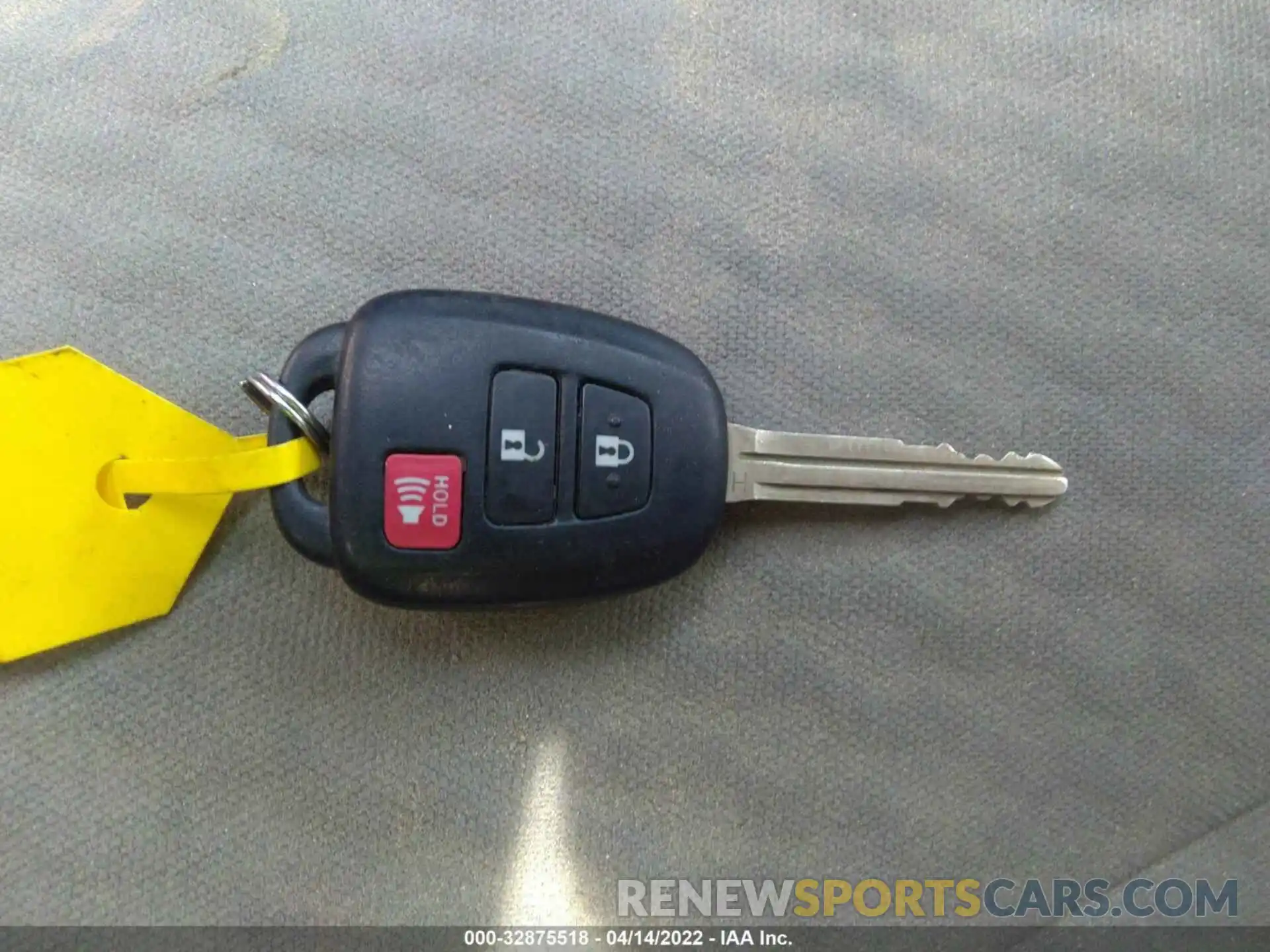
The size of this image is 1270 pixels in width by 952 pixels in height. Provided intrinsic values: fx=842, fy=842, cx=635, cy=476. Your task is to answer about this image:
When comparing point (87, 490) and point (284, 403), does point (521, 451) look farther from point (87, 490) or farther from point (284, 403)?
point (87, 490)

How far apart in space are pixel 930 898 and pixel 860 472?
1.01 ft

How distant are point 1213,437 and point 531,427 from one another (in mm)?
512

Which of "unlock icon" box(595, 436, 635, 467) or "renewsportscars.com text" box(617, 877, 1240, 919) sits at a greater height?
"unlock icon" box(595, 436, 635, 467)

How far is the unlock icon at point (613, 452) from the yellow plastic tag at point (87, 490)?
169mm

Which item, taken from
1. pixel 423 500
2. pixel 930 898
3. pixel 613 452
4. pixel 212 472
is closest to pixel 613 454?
pixel 613 452

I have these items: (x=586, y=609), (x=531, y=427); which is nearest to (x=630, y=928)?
(x=586, y=609)

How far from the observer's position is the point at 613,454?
51 centimetres

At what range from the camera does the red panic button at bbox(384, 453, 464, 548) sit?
1.56 ft

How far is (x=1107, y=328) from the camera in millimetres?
630

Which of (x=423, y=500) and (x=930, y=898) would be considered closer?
(x=423, y=500)

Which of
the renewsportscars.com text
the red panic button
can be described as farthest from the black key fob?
the renewsportscars.com text

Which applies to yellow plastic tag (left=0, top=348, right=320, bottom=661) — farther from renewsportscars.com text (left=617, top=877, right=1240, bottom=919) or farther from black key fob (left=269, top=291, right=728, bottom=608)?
renewsportscars.com text (left=617, top=877, right=1240, bottom=919)

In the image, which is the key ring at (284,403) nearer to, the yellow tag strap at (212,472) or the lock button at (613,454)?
Answer: the yellow tag strap at (212,472)

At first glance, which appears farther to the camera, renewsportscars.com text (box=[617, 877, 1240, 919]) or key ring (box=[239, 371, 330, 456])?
renewsportscars.com text (box=[617, 877, 1240, 919])
